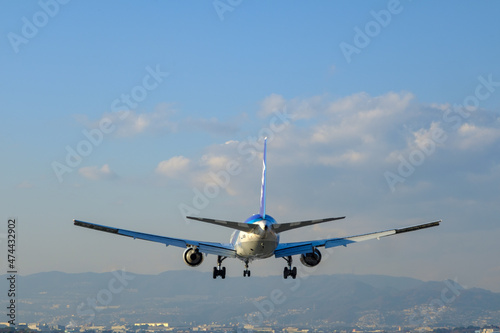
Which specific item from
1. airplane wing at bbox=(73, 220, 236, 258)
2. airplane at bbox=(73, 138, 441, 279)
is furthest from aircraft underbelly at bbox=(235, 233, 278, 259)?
airplane wing at bbox=(73, 220, 236, 258)

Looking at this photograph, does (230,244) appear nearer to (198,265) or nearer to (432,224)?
(198,265)

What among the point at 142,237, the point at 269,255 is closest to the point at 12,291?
the point at 142,237

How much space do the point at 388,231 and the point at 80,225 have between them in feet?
103

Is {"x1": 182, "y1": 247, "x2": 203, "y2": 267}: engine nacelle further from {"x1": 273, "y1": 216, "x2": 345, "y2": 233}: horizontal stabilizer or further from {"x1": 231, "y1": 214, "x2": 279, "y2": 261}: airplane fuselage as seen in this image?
{"x1": 273, "y1": 216, "x2": 345, "y2": 233}: horizontal stabilizer

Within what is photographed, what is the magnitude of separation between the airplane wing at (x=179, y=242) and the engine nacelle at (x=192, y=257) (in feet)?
2.11

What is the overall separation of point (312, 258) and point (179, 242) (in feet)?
48.3

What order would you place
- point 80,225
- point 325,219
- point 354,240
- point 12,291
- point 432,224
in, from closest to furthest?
point 325,219 → point 80,225 → point 432,224 → point 354,240 → point 12,291

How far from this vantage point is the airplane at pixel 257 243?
203 feet

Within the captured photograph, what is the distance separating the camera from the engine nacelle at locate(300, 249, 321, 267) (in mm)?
72125

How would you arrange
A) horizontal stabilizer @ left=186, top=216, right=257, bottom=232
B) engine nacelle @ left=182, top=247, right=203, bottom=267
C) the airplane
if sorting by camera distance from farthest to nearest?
engine nacelle @ left=182, top=247, right=203, bottom=267, the airplane, horizontal stabilizer @ left=186, top=216, right=257, bottom=232

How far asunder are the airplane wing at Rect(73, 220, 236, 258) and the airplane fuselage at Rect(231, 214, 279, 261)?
4505mm

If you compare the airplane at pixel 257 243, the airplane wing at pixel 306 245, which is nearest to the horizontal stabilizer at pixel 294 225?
the airplane at pixel 257 243

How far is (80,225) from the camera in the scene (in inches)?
2404

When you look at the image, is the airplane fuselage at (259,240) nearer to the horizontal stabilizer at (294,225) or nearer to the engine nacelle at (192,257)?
the horizontal stabilizer at (294,225)
